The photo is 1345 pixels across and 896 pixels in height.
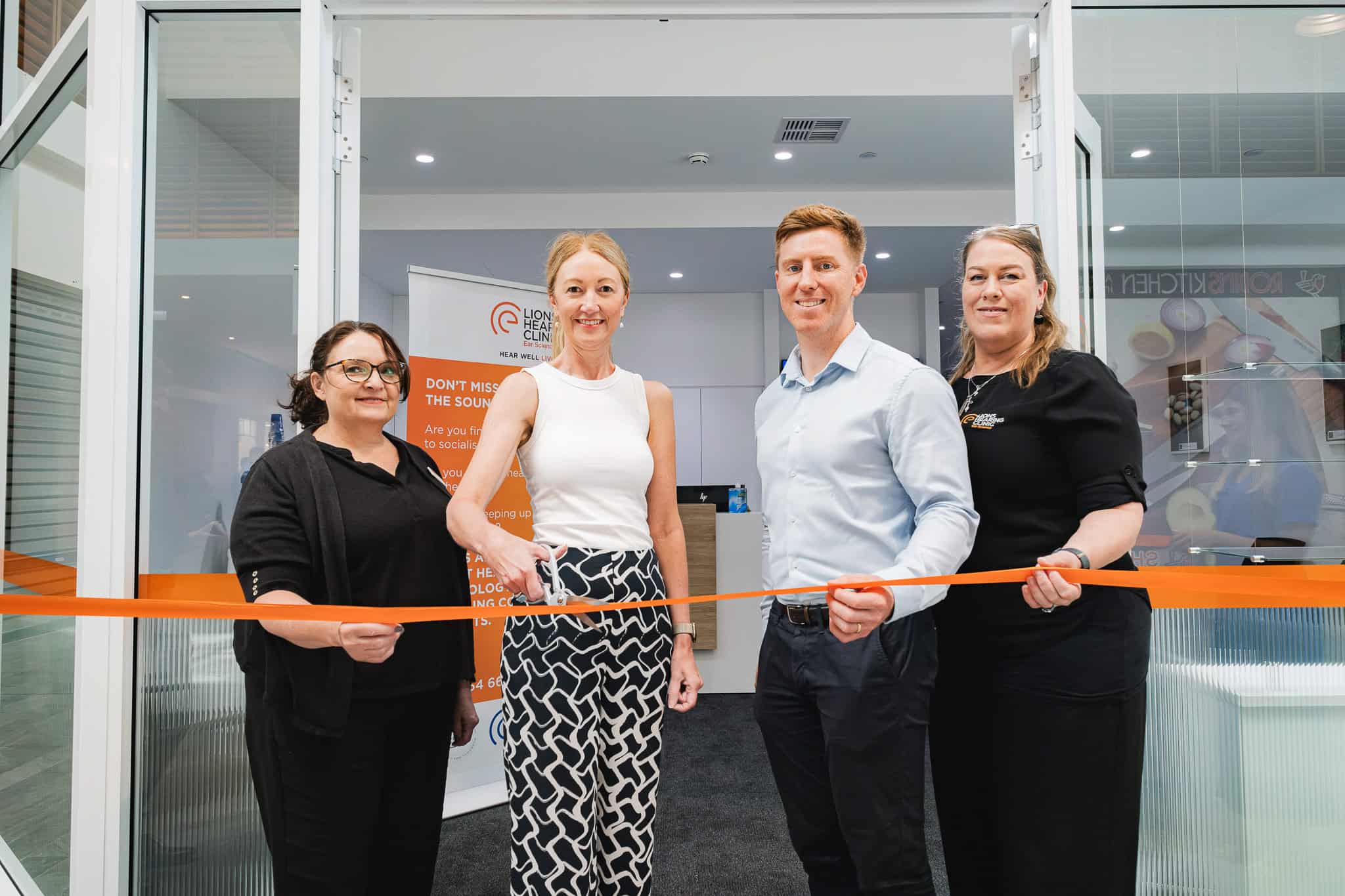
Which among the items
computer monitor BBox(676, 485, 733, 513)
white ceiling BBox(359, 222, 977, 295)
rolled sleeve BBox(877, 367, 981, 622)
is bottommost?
computer monitor BBox(676, 485, 733, 513)

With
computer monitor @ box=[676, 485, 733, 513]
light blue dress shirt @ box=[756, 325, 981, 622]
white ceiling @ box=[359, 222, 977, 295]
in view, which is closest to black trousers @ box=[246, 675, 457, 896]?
light blue dress shirt @ box=[756, 325, 981, 622]

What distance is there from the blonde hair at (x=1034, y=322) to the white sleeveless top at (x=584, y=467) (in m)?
0.77

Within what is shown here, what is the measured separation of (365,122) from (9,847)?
463cm

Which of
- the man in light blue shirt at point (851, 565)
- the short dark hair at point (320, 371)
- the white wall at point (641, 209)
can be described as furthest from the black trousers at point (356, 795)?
the white wall at point (641, 209)

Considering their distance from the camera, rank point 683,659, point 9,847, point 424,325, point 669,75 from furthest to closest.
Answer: point 669,75
point 424,325
point 9,847
point 683,659

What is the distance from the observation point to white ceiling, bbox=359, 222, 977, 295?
704cm

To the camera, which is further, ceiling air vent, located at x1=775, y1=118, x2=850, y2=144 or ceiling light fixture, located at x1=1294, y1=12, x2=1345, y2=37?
ceiling air vent, located at x1=775, y1=118, x2=850, y2=144

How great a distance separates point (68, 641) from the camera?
2238 mm

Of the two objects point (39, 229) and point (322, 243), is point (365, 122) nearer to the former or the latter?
point (39, 229)

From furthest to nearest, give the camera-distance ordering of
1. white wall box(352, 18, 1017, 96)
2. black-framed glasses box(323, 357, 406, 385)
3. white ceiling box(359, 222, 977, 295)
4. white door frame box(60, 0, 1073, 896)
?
white ceiling box(359, 222, 977, 295) → white wall box(352, 18, 1017, 96) → white door frame box(60, 0, 1073, 896) → black-framed glasses box(323, 357, 406, 385)

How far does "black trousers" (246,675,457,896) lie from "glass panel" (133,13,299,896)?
25.6 inches

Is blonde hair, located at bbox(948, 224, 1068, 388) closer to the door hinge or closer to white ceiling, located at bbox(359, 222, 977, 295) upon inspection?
the door hinge

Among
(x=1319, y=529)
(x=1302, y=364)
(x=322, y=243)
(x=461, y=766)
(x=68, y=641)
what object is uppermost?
(x=322, y=243)

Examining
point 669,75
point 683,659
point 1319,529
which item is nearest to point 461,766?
point 683,659
